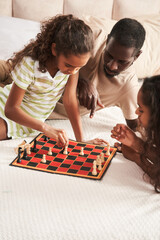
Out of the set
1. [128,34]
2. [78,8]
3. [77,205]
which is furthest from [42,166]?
[78,8]

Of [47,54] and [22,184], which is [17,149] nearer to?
[22,184]

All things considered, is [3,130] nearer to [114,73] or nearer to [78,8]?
[114,73]

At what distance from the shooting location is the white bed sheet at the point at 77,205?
1.17m

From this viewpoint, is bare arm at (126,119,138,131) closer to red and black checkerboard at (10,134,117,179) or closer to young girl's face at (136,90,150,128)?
red and black checkerboard at (10,134,117,179)

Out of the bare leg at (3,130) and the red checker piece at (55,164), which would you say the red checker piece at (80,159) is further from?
the bare leg at (3,130)

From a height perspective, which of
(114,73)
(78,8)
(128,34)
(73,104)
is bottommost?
(73,104)

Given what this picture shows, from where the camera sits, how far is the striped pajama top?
1.65 m

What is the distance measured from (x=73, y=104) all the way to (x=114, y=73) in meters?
0.30

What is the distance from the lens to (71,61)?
1.50 meters

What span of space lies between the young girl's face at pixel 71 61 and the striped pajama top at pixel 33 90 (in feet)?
0.52

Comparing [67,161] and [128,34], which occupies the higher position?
[128,34]

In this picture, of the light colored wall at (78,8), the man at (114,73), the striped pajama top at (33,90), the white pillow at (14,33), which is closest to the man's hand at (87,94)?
the man at (114,73)

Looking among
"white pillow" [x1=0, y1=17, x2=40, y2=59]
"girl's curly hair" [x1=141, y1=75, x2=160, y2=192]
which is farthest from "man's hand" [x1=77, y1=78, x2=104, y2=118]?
"white pillow" [x1=0, y1=17, x2=40, y2=59]

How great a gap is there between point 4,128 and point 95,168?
1.86ft
